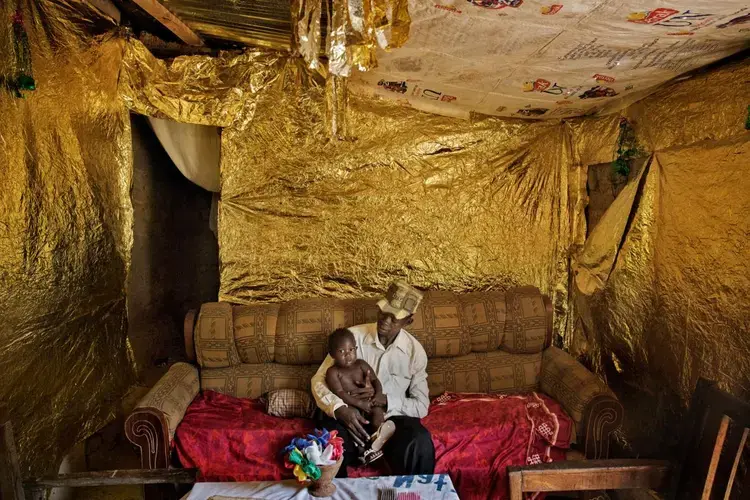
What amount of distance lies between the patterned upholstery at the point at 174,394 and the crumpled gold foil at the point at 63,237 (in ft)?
1.08

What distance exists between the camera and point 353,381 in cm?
241

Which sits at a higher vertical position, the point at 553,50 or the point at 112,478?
the point at 553,50

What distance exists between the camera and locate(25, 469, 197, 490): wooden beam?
1735 mm

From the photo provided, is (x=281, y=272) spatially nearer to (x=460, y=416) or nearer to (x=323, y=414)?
(x=323, y=414)

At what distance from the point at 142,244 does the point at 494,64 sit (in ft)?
8.66

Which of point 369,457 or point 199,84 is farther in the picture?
point 199,84

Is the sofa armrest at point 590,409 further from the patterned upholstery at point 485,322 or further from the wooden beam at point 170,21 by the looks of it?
the wooden beam at point 170,21

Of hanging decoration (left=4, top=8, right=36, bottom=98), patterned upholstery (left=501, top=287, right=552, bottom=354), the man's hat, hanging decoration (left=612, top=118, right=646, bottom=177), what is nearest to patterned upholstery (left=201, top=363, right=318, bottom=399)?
the man's hat

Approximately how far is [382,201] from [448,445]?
5.04 ft

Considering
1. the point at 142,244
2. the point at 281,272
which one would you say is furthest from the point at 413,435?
the point at 142,244

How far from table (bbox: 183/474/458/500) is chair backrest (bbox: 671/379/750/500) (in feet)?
2.42

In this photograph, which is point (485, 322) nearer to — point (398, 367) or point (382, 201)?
point (398, 367)

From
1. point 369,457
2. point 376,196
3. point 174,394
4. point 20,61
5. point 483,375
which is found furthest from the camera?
point 376,196

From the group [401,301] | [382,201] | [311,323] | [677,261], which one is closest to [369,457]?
[401,301]
